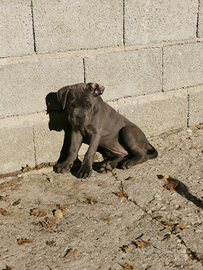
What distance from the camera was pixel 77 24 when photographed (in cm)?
480

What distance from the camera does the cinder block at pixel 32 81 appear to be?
460 centimetres

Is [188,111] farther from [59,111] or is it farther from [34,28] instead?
[34,28]

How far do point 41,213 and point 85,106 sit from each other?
138 cm

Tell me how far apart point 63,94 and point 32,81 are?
0.41 metres

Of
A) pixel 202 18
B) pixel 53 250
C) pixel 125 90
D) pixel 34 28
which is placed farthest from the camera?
pixel 202 18

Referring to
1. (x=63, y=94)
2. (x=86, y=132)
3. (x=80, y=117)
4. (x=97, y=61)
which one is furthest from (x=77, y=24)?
(x=86, y=132)

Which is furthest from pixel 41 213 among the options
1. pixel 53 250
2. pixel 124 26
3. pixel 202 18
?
pixel 202 18

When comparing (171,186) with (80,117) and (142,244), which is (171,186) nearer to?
(142,244)

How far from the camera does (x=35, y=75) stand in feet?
15.5

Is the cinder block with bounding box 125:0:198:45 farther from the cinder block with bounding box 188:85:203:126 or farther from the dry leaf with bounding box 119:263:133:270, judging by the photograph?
the dry leaf with bounding box 119:263:133:270

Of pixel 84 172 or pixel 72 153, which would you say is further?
pixel 72 153

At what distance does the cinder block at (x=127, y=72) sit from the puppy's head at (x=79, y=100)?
0.42m

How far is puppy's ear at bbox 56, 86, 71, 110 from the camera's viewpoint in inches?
184

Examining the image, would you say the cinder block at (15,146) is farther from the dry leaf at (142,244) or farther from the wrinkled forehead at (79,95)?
the dry leaf at (142,244)
